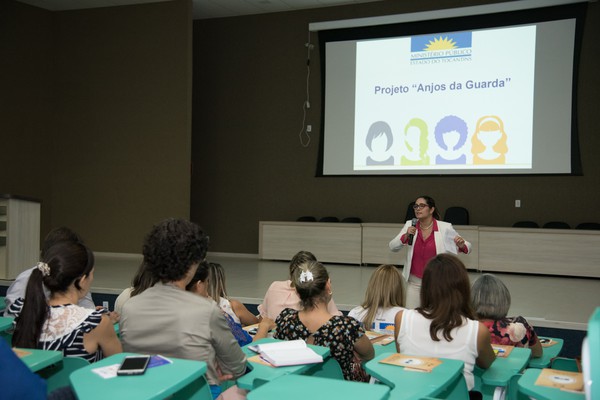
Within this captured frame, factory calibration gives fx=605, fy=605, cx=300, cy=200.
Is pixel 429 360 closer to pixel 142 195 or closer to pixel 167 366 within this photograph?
pixel 167 366

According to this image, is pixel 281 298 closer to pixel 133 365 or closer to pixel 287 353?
pixel 287 353

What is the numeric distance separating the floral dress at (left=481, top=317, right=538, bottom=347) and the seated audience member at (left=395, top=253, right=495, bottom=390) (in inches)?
19.1

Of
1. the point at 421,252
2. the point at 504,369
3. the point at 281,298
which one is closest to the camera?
the point at 504,369

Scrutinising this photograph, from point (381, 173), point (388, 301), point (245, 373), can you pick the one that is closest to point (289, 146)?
point (381, 173)

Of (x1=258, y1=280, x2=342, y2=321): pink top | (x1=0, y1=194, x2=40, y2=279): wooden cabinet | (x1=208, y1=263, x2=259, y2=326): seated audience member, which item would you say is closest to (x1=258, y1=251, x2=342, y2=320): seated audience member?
(x1=258, y1=280, x2=342, y2=321): pink top

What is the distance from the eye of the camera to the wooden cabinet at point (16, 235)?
21.0ft

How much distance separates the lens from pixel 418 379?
1.92 m

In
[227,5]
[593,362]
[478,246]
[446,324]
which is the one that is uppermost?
[227,5]

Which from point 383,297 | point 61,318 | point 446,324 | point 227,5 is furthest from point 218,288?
point 227,5

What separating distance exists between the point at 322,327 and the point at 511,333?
36.9 inches

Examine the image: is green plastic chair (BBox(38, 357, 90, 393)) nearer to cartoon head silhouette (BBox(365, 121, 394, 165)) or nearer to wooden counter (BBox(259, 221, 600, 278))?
wooden counter (BBox(259, 221, 600, 278))

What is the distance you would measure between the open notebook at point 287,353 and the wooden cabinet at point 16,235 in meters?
5.00

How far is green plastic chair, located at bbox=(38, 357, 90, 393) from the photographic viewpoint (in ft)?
6.97

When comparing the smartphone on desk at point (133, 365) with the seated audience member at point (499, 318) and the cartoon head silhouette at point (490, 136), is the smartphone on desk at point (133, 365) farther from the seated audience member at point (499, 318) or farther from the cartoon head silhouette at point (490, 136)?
the cartoon head silhouette at point (490, 136)
